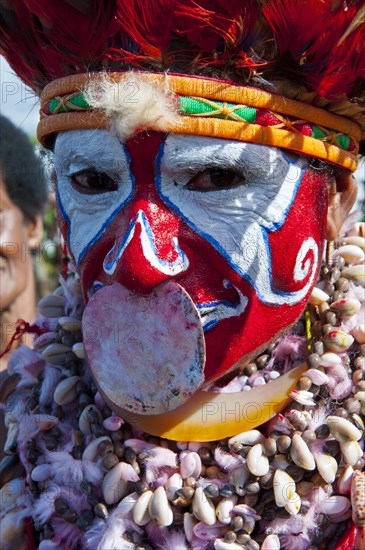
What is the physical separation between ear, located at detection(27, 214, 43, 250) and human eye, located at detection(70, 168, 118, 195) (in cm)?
252

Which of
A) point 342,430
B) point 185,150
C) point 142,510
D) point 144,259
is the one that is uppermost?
point 185,150

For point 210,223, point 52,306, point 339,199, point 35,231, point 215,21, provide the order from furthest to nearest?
point 35,231, point 52,306, point 339,199, point 210,223, point 215,21

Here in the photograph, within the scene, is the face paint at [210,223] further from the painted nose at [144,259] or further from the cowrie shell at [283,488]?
the cowrie shell at [283,488]

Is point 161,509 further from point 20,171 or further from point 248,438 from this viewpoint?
point 20,171

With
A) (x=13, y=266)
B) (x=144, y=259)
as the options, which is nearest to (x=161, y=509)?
(x=144, y=259)

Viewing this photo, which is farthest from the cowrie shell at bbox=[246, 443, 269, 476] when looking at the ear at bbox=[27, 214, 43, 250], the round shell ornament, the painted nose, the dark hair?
the ear at bbox=[27, 214, 43, 250]

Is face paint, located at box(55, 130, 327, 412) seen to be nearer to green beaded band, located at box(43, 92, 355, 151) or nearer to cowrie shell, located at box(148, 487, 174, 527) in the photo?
green beaded band, located at box(43, 92, 355, 151)

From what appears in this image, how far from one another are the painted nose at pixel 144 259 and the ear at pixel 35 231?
2.74 metres

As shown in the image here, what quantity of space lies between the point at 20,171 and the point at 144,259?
112 inches

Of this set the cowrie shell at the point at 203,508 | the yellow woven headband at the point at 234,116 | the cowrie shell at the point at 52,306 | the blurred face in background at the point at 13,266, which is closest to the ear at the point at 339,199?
the yellow woven headband at the point at 234,116

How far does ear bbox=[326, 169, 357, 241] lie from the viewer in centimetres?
205

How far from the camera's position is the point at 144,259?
1.78 m

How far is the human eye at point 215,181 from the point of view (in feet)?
6.05

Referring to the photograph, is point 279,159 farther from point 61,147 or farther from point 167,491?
point 167,491
